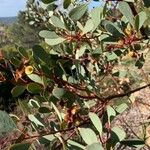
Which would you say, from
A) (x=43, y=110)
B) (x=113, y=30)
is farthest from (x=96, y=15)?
(x=43, y=110)

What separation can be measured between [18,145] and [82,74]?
0.41 meters

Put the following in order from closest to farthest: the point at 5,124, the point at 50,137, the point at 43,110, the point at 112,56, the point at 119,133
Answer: the point at 5,124, the point at 119,133, the point at 50,137, the point at 43,110, the point at 112,56

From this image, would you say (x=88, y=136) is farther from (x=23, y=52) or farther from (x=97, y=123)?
(x=23, y=52)

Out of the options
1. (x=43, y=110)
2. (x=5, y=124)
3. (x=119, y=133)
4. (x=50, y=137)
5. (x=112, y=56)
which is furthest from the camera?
(x=112, y=56)

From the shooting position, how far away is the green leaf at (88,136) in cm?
110

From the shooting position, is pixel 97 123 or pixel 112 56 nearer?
pixel 97 123

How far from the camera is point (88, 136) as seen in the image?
112 cm

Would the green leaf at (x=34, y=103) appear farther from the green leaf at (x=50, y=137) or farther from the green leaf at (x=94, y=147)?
the green leaf at (x=94, y=147)

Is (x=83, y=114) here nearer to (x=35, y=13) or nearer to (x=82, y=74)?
(x=82, y=74)

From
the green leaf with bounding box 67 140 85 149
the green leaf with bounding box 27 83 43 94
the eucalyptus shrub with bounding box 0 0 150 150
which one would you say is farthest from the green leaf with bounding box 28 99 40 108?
the green leaf with bounding box 67 140 85 149

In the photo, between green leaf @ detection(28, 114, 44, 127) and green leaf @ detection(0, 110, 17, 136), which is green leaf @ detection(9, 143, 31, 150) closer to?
green leaf @ detection(0, 110, 17, 136)

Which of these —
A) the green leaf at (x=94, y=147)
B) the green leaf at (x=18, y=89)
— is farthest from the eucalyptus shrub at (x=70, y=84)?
the green leaf at (x=94, y=147)

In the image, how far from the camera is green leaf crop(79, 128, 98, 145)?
1.10 m

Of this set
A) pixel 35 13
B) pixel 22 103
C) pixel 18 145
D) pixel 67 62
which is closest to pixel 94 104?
pixel 67 62
